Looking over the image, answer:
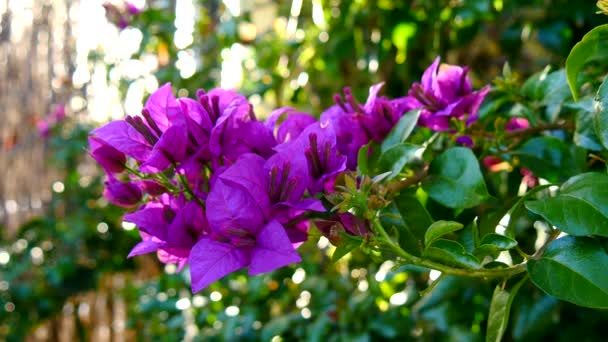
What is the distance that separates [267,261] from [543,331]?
0.58 m

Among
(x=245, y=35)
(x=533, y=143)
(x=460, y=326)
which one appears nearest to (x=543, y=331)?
(x=460, y=326)

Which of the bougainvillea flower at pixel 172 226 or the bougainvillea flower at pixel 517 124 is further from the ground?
the bougainvillea flower at pixel 172 226

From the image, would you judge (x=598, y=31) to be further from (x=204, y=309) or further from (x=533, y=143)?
(x=204, y=309)

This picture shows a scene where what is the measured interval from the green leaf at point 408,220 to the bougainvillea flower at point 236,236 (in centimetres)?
9

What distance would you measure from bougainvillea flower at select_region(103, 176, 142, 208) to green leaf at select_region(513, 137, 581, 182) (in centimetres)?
30

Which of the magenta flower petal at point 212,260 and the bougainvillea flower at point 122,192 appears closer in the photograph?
the magenta flower petal at point 212,260

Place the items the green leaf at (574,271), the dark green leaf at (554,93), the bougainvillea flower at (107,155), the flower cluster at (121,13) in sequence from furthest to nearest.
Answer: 1. the flower cluster at (121,13)
2. the dark green leaf at (554,93)
3. the bougainvillea flower at (107,155)
4. the green leaf at (574,271)

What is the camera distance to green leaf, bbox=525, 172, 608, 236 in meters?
0.45

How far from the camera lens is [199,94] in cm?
54

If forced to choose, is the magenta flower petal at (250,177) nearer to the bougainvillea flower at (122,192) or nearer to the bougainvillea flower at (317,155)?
the bougainvillea flower at (317,155)

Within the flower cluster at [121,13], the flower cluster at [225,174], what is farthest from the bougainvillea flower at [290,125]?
the flower cluster at [121,13]

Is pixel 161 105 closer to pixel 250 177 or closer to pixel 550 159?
pixel 250 177

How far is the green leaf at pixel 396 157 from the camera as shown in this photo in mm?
518

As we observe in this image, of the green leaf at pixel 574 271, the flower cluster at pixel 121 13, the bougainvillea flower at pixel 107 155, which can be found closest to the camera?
the green leaf at pixel 574 271
